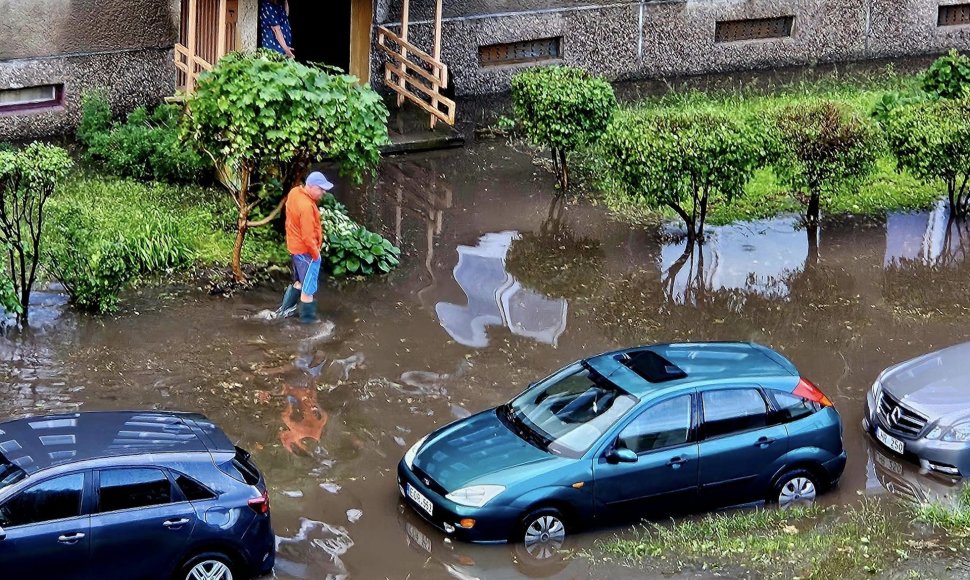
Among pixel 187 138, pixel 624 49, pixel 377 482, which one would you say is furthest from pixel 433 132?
pixel 377 482

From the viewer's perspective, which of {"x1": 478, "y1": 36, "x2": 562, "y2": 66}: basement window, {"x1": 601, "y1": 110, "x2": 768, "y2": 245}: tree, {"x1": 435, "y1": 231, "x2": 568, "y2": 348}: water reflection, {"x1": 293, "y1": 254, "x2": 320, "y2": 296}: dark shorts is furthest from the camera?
{"x1": 478, "y1": 36, "x2": 562, "y2": 66}: basement window

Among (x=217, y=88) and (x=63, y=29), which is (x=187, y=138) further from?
(x=63, y=29)

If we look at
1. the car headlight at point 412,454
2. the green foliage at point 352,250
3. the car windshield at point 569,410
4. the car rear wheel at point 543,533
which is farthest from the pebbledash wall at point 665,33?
the car rear wheel at point 543,533

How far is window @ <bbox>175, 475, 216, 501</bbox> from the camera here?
9.38 metres

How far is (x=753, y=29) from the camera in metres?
24.5

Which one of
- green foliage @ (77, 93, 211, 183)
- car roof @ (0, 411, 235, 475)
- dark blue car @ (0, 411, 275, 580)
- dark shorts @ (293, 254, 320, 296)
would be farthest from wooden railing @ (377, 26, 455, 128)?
dark blue car @ (0, 411, 275, 580)

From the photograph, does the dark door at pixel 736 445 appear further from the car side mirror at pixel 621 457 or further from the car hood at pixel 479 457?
the car hood at pixel 479 457

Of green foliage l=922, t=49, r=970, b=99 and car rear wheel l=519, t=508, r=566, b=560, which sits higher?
green foliage l=922, t=49, r=970, b=99

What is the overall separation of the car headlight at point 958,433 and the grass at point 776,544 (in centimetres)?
118

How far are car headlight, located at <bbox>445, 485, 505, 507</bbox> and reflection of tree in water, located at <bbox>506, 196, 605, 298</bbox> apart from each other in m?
5.51

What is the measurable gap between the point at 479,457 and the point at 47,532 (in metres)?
3.46

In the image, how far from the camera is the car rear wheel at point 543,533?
10.4m

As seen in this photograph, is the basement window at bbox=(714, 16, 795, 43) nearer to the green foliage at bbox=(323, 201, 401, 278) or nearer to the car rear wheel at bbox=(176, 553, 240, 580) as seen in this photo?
the green foliage at bbox=(323, 201, 401, 278)

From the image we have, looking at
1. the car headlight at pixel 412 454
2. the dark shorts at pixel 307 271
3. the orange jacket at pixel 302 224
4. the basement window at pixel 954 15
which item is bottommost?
the car headlight at pixel 412 454
